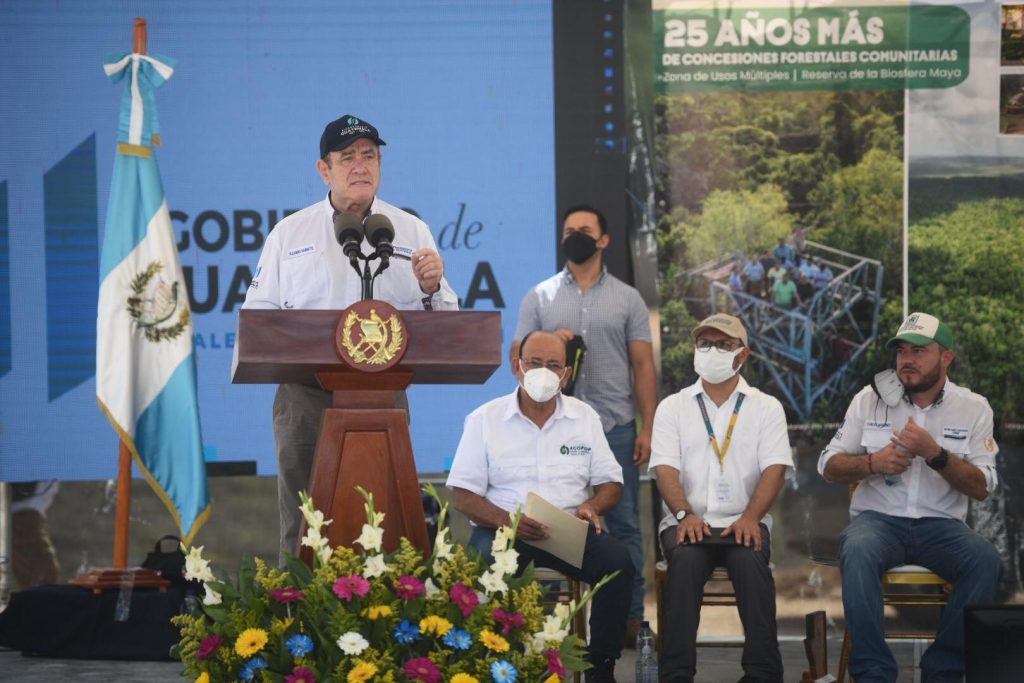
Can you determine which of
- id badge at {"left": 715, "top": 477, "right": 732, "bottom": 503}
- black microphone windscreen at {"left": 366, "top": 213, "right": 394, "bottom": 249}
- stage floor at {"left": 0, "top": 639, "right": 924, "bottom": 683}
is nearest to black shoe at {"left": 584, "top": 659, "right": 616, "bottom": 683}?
stage floor at {"left": 0, "top": 639, "right": 924, "bottom": 683}

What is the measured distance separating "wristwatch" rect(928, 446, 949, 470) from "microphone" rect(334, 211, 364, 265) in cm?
235

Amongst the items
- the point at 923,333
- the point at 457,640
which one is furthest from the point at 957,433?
the point at 457,640

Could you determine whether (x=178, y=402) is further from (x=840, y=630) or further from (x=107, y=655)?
(x=840, y=630)

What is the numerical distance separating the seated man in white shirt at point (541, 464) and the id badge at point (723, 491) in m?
0.35

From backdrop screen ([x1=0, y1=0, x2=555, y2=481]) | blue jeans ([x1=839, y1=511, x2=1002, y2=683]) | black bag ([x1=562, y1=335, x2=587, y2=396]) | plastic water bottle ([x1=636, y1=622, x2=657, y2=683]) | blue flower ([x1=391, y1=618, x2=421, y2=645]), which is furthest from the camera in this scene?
backdrop screen ([x1=0, y1=0, x2=555, y2=481])

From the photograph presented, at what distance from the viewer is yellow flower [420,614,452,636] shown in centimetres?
310

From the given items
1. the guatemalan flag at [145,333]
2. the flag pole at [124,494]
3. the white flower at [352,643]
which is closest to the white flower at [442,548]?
the white flower at [352,643]

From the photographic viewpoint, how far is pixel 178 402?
5641mm

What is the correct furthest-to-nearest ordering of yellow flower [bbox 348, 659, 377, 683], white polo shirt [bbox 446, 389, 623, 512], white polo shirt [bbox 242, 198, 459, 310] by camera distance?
1. white polo shirt [bbox 446, 389, 623, 512]
2. white polo shirt [bbox 242, 198, 459, 310]
3. yellow flower [bbox 348, 659, 377, 683]

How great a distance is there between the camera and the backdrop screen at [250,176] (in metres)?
6.15

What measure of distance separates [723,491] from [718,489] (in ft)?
0.06

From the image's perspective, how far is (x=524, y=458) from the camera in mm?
4859

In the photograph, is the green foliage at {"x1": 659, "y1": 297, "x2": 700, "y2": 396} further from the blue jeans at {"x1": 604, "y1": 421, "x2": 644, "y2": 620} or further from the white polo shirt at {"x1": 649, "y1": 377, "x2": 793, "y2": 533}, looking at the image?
the white polo shirt at {"x1": 649, "y1": 377, "x2": 793, "y2": 533}

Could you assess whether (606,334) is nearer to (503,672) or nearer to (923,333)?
(923,333)
